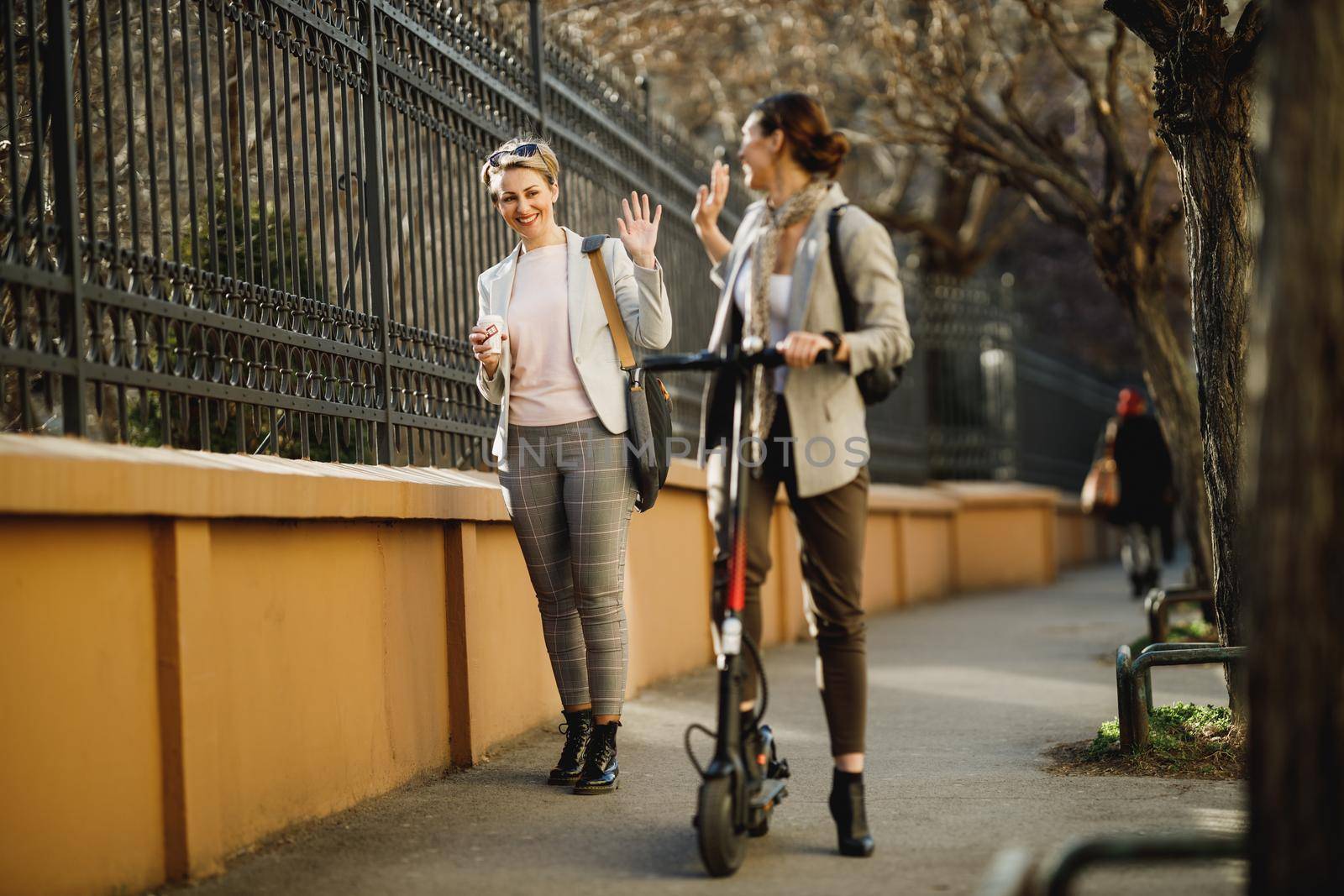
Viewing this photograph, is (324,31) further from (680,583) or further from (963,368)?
(963,368)

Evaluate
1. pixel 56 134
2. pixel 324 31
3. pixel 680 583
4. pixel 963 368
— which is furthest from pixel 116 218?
pixel 963 368

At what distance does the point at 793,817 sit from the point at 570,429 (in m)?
1.46

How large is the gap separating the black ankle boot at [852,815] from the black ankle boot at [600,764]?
127 cm

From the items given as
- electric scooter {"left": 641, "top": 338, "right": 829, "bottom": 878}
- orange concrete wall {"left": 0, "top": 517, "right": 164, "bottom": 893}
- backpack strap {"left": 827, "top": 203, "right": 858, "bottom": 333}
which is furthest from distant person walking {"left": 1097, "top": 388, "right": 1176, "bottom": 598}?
orange concrete wall {"left": 0, "top": 517, "right": 164, "bottom": 893}

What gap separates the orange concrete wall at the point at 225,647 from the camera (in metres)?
3.79

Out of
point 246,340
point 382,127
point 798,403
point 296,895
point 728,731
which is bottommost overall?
point 296,895

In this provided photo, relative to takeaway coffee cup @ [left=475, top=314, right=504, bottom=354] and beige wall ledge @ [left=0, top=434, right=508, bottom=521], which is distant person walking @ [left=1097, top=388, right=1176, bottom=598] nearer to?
beige wall ledge @ [left=0, top=434, right=508, bottom=521]

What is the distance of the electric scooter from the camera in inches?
162

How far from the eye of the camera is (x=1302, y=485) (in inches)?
112

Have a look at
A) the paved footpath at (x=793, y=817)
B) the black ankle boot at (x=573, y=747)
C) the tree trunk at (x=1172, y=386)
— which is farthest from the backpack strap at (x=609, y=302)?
the tree trunk at (x=1172, y=386)

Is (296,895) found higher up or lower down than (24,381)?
lower down

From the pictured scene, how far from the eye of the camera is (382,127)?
625 centimetres

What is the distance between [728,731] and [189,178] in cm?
228

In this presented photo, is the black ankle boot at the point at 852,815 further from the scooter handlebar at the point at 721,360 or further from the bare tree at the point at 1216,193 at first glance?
the bare tree at the point at 1216,193
